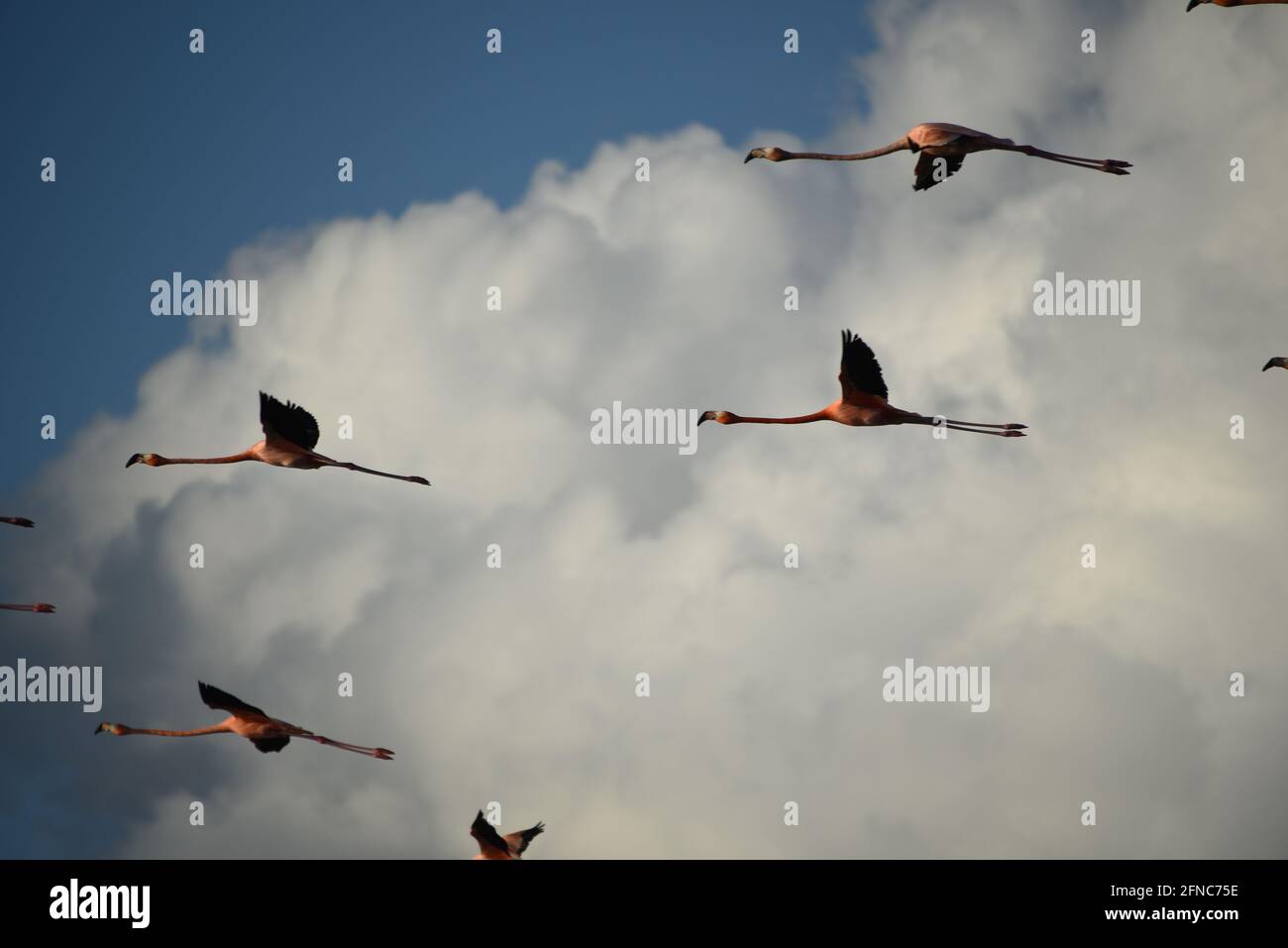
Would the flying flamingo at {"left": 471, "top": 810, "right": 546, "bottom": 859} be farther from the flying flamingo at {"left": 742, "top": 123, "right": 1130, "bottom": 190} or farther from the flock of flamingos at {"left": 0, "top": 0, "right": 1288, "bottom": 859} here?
the flying flamingo at {"left": 742, "top": 123, "right": 1130, "bottom": 190}

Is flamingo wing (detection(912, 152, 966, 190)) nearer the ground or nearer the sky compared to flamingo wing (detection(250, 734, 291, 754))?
nearer the sky

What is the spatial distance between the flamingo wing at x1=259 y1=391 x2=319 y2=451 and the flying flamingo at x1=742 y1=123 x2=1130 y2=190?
29.0ft

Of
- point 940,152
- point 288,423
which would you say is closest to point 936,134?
point 940,152

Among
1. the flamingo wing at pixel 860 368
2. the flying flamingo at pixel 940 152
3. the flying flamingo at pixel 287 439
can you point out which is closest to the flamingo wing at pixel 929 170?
the flying flamingo at pixel 940 152

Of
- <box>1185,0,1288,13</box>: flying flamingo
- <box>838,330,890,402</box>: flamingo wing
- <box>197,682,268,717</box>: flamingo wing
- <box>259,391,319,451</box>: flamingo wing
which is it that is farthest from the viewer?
<box>259,391,319,451</box>: flamingo wing

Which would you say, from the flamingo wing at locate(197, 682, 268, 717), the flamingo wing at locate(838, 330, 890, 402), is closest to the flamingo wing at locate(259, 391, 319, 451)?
the flamingo wing at locate(197, 682, 268, 717)

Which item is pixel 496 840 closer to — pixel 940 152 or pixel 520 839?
pixel 520 839

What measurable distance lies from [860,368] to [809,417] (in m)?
4.28

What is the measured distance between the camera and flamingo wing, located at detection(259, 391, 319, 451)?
94.6ft

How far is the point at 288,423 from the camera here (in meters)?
29.3

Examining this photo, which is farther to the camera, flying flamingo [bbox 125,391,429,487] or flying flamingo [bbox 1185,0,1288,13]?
flying flamingo [bbox 125,391,429,487]

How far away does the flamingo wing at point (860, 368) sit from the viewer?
2509 centimetres
